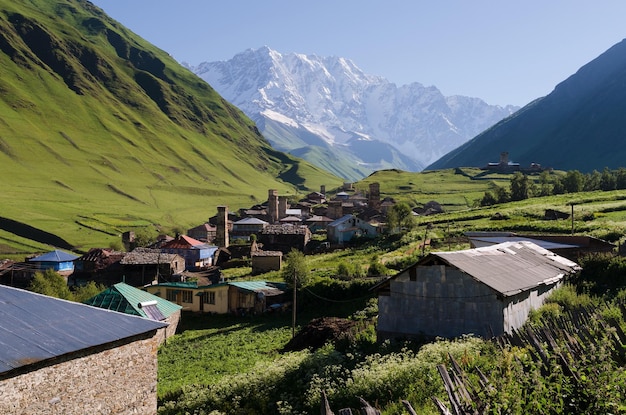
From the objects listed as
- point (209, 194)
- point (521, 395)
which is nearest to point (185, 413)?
point (521, 395)

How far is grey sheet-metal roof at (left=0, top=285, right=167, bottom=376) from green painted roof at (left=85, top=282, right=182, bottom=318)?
2019 centimetres

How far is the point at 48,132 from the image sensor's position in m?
174

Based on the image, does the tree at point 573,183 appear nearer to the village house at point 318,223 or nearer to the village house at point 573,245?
the village house at point 318,223

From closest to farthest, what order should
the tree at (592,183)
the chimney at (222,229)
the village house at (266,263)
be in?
the village house at (266,263)
the chimney at (222,229)
the tree at (592,183)

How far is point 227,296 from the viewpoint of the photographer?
137 ft

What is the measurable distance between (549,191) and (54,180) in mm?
128461

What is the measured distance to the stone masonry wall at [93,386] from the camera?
11.4 m

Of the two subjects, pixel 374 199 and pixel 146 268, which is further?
pixel 374 199

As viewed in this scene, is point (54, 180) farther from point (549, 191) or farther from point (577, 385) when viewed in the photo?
point (577, 385)

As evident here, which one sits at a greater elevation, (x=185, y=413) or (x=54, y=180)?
(x=54, y=180)

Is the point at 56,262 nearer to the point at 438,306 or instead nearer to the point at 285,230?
the point at 285,230

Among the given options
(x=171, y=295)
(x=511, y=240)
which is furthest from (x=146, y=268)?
(x=511, y=240)

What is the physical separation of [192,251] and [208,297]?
3060 cm

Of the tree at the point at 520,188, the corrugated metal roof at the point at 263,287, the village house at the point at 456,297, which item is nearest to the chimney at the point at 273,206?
the tree at the point at 520,188
